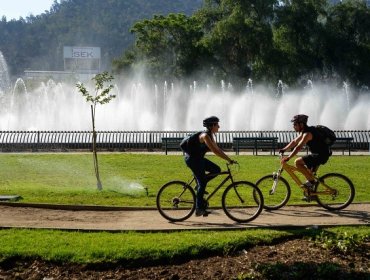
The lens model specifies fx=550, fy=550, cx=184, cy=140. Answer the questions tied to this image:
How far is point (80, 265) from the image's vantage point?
24.9ft

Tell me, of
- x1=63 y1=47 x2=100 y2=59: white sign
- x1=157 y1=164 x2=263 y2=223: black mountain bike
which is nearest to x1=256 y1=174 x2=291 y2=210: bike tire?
x1=157 y1=164 x2=263 y2=223: black mountain bike

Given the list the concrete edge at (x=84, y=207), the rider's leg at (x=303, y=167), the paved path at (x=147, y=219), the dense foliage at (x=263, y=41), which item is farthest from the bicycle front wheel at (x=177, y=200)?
the dense foliage at (x=263, y=41)

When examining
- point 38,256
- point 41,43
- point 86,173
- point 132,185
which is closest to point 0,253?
point 38,256

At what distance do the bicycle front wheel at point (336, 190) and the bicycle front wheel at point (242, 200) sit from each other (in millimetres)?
1401

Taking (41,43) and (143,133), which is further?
(41,43)

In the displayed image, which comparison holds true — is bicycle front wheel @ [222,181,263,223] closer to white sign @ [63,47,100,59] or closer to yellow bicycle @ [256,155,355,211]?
yellow bicycle @ [256,155,355,211]

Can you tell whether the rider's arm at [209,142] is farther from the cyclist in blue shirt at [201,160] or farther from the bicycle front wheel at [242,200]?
the bicycle front wheel at [242,200]

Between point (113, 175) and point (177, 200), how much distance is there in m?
7.66

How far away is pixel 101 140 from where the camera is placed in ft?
99.7

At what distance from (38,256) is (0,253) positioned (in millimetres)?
568

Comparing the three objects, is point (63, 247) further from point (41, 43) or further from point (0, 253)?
point (41, 43)

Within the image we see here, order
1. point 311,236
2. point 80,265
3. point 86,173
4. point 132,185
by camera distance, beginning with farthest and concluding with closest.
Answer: point 86,173
point 132,185
point 311,236
point 80,265

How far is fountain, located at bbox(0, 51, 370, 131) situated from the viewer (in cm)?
3734

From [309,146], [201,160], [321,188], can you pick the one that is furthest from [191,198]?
[321,188]
